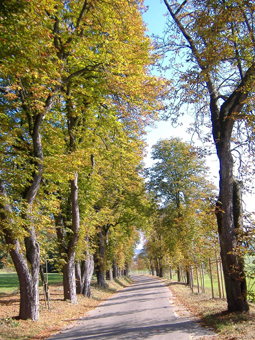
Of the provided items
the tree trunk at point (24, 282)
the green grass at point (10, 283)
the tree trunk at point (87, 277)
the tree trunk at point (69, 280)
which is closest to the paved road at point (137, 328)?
the tree trunk at point (24, 282)

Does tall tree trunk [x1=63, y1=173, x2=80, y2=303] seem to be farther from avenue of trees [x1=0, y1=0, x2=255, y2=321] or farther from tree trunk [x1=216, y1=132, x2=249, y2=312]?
tree trunk [x1=216, y1=132, x2=249, y2=312]

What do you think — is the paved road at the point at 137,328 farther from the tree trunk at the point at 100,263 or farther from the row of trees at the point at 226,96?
the tree trunk at the point at 100,263

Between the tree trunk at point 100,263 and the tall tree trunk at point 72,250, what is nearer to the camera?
the tall tree trunk at point 72,250

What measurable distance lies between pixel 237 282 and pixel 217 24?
7.09 meters

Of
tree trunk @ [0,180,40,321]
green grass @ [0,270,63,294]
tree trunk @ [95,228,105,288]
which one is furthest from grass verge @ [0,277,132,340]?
tree trunk @ [95,228,105,288]

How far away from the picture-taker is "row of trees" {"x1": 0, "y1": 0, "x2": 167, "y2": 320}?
7.89 m

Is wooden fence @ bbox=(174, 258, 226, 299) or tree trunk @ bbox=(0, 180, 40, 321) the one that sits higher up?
tree trunk @ bbox=(0, 180, 40, 321)

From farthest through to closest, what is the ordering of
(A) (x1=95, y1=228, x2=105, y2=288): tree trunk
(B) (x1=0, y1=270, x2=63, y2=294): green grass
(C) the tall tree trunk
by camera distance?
A: (A) (x1=95, y1=228, x2=105, y2=288): tree trunk → (B) (x1=0, y1=270, x2=63, y2=294): green grass → (C) the tall tree trunk

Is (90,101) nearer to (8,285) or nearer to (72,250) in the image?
(72,250)

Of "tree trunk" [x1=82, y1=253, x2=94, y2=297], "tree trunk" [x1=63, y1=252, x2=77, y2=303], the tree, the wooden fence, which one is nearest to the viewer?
the tree

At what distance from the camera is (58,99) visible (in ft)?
40.7

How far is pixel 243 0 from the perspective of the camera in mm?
6473

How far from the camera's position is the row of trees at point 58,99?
789 cm

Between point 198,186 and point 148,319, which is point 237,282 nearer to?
point 148,319
